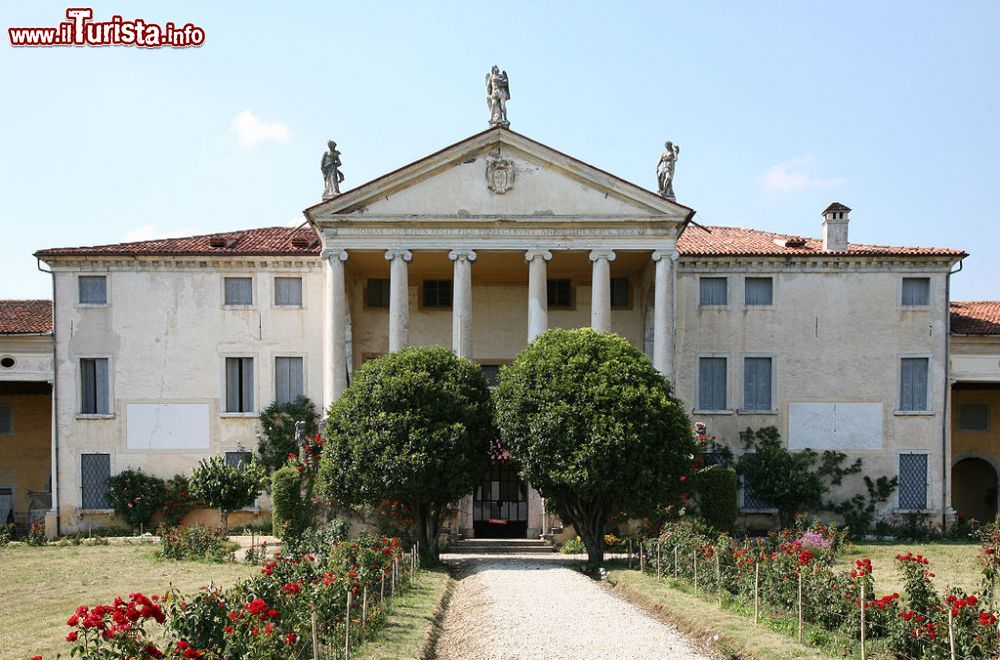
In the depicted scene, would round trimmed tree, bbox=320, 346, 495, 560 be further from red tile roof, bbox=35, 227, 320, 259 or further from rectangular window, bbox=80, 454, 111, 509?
rectangular window, bbox=80, 454, 111, 509

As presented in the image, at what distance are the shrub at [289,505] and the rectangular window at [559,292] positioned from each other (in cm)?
1223

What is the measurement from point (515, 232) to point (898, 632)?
791 inches

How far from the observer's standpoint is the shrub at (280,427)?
3216 cm

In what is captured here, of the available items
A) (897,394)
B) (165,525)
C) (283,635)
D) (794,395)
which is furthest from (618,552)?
(283,635)

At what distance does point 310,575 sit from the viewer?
1469 centimetres

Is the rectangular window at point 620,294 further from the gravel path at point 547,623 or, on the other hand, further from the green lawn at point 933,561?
the gravel path at point 547,623

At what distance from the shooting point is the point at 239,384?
33188 millimetres

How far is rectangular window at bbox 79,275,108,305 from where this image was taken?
3297 centimetres

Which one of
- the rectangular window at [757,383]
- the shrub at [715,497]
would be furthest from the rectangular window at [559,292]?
the shrub at [715,497]

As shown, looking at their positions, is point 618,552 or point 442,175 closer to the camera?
point 618,552

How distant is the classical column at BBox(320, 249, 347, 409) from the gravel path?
32.9ft

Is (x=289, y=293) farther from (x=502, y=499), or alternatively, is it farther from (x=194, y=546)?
(x=502, y=499)

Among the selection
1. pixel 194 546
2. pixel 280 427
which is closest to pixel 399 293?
pixel 280 427

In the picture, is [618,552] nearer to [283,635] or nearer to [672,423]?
[672,423]
